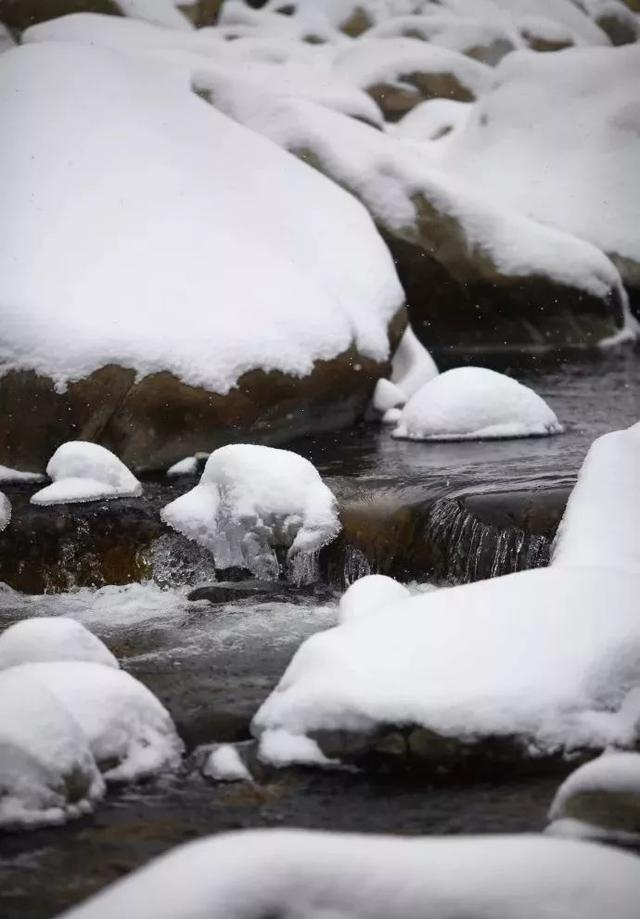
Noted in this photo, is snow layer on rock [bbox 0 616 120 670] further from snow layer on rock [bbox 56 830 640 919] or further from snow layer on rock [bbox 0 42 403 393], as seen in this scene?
snow layer on rock [bbox 0 42 403 393]

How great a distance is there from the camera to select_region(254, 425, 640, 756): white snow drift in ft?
10.6

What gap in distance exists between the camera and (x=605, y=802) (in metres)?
2.70

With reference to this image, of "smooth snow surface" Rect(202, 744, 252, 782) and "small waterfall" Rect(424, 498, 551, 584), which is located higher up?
"smooth snow surface" Rect(202, 744, 252, 782)

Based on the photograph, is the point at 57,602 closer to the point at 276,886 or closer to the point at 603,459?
the point at 603,459

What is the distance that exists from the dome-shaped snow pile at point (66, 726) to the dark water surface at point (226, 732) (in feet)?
0.27

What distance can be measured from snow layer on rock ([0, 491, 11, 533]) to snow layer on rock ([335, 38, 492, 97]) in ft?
52.5

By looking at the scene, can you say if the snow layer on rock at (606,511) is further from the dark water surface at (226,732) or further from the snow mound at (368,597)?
the dark water surface at (226,732)

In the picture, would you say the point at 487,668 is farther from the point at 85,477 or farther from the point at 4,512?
the point at 85,477

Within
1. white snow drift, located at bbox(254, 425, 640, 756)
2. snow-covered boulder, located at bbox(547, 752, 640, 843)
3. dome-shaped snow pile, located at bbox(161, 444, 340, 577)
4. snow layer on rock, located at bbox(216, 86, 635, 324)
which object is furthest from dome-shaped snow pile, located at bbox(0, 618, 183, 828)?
snow layer on rock, located at bbox(216, 86, 635, 324)

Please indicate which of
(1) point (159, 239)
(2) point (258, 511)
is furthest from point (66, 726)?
(1) point (159, 239)

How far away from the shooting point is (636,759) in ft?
8.95

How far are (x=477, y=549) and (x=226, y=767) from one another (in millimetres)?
2410

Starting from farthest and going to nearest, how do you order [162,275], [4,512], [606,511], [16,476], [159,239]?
[159,239] < [162,275] < [16,476] < [4,512] < [606,511]

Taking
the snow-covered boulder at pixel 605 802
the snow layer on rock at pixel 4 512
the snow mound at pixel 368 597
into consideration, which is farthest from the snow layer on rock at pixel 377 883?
the snow layer on rock at pixel 4 512
